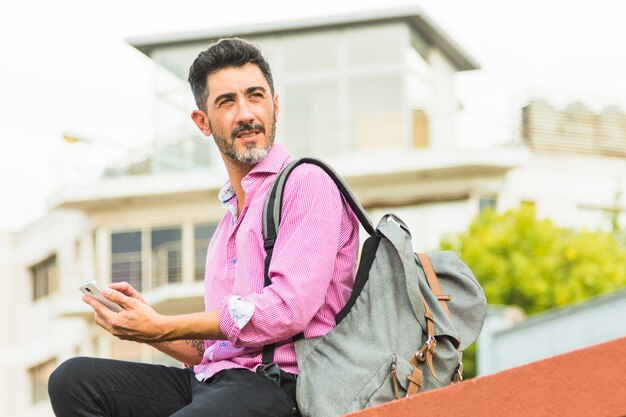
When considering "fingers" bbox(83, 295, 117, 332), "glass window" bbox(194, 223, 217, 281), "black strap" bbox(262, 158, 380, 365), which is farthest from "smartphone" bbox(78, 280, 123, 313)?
"glass window" bbox(194, 223, 217, 281)

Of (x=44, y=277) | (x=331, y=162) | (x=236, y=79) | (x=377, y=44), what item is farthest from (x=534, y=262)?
(x=236, y=79)

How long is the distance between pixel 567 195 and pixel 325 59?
272 inches

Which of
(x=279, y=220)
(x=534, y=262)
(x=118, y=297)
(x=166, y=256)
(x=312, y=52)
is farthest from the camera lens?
(x=166, y=256)

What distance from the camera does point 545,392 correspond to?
2.87m

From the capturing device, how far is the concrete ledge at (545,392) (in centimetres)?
282

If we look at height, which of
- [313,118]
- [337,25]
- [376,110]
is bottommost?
[313,118]

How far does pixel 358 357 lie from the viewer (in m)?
3.13

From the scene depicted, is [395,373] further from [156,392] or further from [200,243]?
[200,243]

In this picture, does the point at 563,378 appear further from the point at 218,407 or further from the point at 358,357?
the point at 218,407

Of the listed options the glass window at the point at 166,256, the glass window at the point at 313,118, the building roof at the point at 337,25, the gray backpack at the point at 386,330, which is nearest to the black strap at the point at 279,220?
the gray backpack at the point at 386,330

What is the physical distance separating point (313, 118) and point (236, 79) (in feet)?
87.6

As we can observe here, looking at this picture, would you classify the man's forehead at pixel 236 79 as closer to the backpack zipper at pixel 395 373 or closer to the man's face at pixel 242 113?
the man's face at pixel 242 113

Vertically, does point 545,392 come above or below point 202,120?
below

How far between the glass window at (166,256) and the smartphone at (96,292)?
1096 inches
